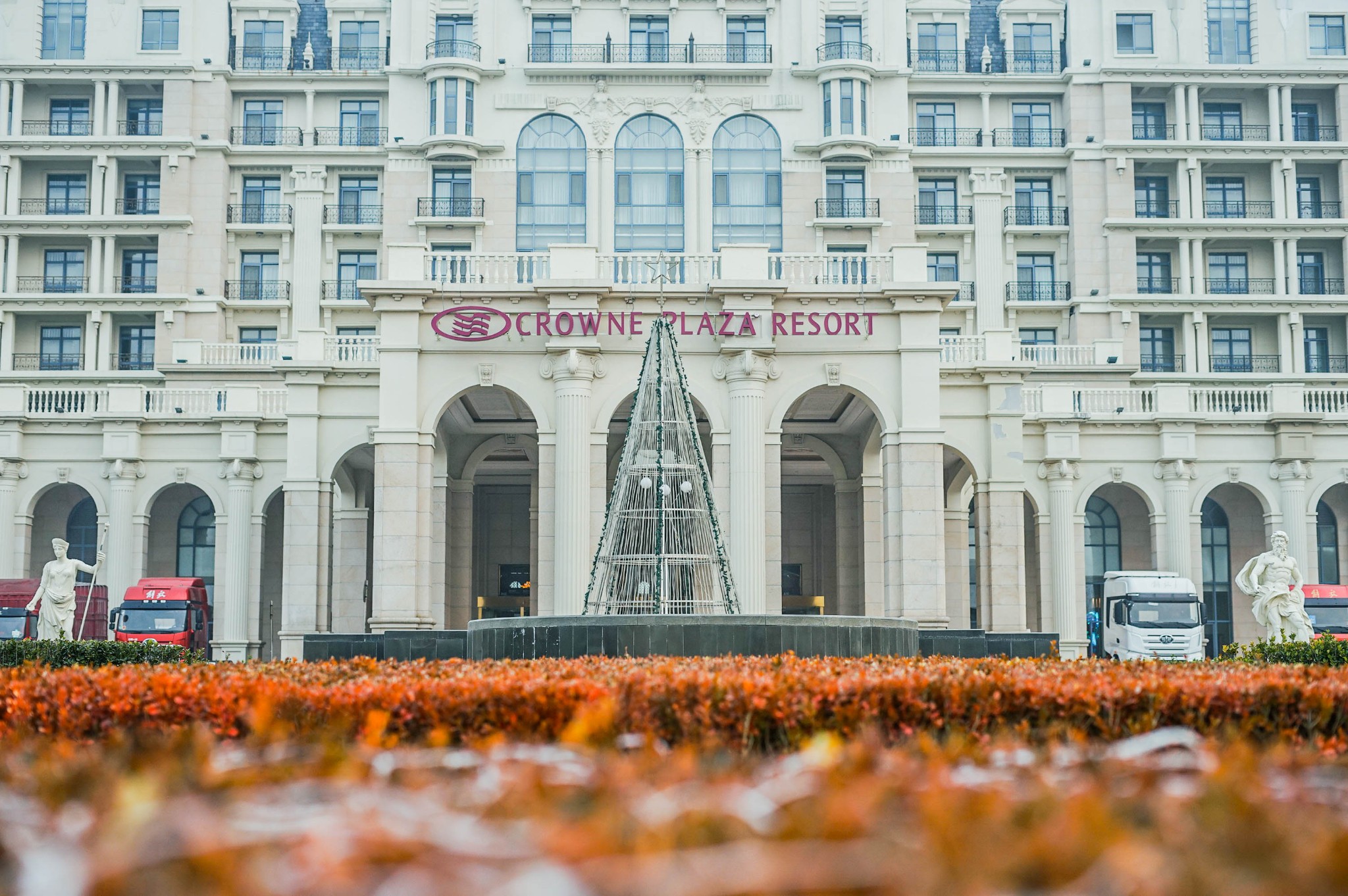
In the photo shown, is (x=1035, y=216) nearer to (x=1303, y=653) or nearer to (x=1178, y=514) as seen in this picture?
(x=1178, y=514)

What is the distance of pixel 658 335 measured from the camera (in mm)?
28094

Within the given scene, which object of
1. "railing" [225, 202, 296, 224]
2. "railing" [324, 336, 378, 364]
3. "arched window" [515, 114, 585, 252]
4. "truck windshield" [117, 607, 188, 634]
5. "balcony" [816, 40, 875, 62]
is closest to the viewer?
"railing" [324, 336, 378, 364]

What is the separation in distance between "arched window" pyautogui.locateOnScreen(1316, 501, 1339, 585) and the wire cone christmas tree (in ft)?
132

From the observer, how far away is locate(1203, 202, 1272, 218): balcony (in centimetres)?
6794

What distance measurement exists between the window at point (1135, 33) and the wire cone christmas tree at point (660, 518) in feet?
157

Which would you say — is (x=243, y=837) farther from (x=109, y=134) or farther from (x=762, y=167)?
(x=109, y=134)

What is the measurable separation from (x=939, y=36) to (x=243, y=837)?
70.2m

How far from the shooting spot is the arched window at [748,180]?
62.8m

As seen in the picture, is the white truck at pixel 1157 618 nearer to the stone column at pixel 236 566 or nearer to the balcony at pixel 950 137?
the balcony at pixel 950 137

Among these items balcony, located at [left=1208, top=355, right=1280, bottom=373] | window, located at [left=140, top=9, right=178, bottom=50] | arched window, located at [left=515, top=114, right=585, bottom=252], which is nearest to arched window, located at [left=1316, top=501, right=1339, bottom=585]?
balcony, located at [left=1208, top=355, right=1280, bottom=373]

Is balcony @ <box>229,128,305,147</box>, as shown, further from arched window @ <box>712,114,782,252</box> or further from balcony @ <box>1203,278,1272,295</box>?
balcony @ <box>1203,278,1272,295</box>

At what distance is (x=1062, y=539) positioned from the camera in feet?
167

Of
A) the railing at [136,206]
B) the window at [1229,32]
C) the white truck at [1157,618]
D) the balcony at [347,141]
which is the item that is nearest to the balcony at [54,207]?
the railing at [136,206]

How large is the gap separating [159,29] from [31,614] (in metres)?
35.1
